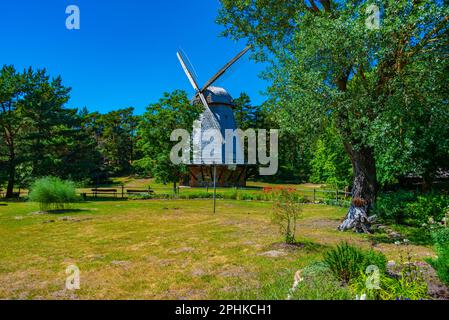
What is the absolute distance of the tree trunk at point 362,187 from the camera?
11844mm

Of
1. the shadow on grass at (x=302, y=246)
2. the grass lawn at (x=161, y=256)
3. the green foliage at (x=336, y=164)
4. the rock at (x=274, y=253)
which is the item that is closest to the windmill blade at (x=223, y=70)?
the green foliage at (x=336, y=164)

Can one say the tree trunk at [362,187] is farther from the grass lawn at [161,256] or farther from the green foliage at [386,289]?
the green foliage at [386,289]

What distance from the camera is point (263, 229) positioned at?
1244cm

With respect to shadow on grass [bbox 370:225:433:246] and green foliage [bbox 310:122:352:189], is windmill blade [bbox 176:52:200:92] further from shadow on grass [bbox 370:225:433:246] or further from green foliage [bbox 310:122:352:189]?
shadow on grass [bbox 370:225:433:246]

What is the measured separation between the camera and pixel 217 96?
38031 mm

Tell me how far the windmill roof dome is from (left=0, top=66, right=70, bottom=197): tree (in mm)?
16812

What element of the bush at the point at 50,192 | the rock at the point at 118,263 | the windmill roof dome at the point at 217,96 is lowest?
the rock at the point at 118,263

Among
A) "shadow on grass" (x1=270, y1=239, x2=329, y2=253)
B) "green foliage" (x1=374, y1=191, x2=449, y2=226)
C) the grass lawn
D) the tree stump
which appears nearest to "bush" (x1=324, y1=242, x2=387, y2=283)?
the grass lawn

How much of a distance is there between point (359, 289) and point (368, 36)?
769cm

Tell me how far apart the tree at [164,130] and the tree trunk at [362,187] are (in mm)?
18415

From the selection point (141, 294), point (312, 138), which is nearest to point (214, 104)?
point (312, 138)

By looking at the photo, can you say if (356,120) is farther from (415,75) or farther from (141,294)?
(141,294)

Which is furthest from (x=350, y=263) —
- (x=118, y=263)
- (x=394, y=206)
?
(x=394, y=206)

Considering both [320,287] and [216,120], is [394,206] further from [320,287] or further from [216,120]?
[216,120]
